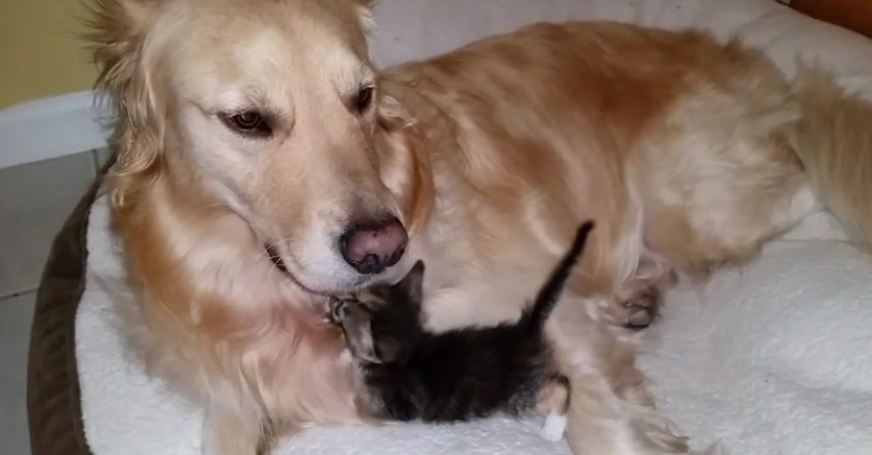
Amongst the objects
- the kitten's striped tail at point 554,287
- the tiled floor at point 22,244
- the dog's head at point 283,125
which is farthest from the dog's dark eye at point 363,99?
the tiled floor at point 22,244

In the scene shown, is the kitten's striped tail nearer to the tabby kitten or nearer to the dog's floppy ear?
the tabby kitten

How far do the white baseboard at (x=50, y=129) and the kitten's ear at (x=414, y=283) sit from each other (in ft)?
4.43

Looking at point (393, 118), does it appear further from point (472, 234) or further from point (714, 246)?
point (714, 246)

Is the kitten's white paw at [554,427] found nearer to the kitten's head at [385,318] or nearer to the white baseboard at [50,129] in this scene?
the kitten's head at [385,318]

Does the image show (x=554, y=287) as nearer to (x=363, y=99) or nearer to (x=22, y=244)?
(x=363, y=99)

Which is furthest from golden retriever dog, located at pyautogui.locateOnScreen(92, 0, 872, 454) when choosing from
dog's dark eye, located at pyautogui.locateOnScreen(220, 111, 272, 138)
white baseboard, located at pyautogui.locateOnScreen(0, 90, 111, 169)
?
white baseboard, located at pyautogui.locateOnScreen(0, 90, 111, 169)

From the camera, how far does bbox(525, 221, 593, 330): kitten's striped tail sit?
1748mm

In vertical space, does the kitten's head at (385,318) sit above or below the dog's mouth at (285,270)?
below

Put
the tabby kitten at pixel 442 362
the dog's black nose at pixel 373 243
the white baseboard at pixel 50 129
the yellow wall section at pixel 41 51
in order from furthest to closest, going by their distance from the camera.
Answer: the white baseboard at pixel 50 129 < the yellow wall section at pixel 41 51 < the tabby kitten at pixel 442 362 < the dog's black nose at pixel 373 243

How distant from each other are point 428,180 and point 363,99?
227 millimetres

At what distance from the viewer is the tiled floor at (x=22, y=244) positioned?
2.33m

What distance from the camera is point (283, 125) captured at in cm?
151

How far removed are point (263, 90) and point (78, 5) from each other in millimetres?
1385

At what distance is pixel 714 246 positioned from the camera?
2174mm
